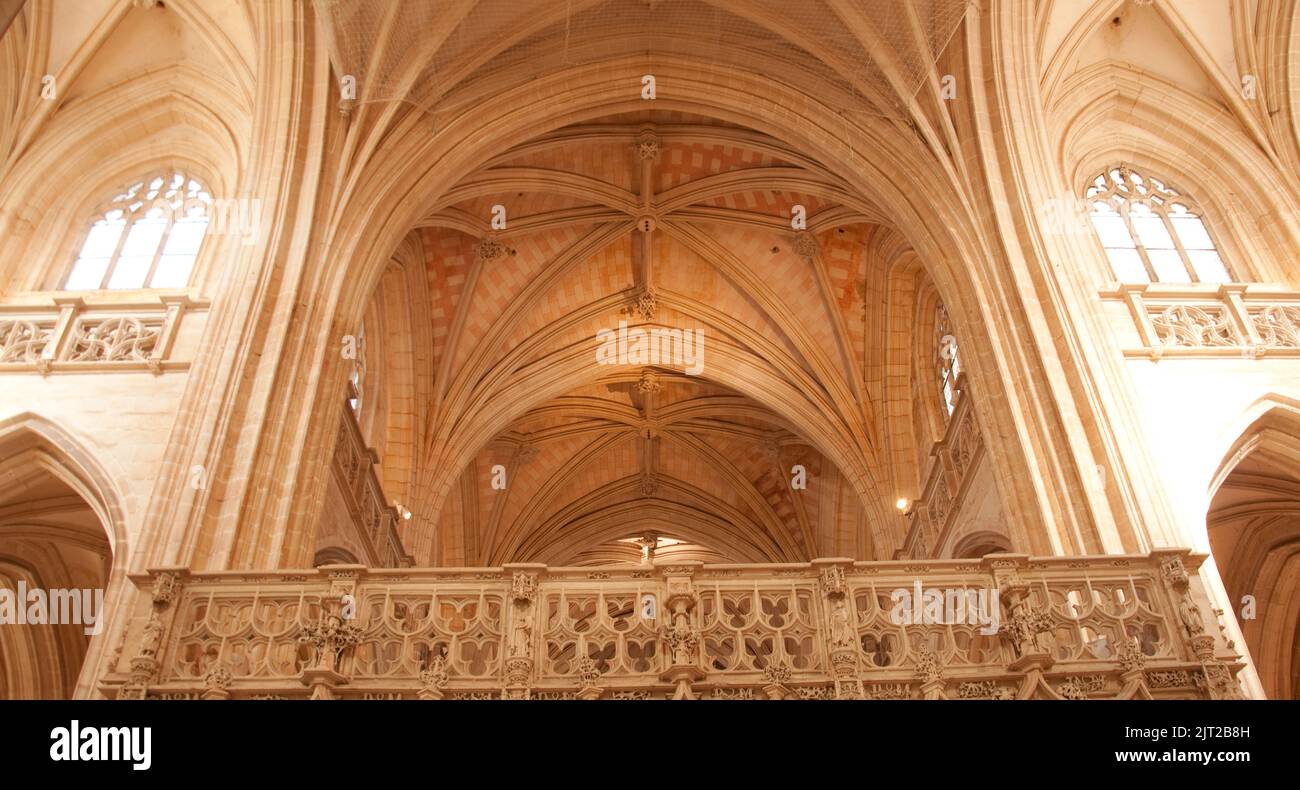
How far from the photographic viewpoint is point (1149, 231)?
47.7 ft

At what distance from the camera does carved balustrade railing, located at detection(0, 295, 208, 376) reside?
1201 centimetres

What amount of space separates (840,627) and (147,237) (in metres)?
10.1

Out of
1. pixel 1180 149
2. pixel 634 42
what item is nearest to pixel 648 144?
pixel 634 42

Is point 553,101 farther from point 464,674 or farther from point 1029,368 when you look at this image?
point 464,674

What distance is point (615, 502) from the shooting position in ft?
86.0

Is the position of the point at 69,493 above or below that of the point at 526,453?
below

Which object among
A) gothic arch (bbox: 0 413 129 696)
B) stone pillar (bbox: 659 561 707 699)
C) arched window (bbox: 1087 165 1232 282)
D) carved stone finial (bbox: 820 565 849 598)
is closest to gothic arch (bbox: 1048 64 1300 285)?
arched window (bbox: 1087 165 1232 282)

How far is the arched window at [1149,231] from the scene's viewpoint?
14.0m

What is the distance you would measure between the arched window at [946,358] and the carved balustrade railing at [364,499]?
8349 millimetres

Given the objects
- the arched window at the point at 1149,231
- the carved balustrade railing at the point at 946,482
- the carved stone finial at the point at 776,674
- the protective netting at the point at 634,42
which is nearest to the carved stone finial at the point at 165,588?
the carved stone finial at the point at 776,674

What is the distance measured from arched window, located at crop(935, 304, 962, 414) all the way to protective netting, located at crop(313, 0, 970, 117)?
406 cm

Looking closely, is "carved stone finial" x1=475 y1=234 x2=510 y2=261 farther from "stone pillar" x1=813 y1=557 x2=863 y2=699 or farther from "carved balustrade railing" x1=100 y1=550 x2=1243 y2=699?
"stone pillar" x1=813 y1=557 x2=863 y2=699

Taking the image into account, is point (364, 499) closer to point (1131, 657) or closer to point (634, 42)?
point (634, 42)

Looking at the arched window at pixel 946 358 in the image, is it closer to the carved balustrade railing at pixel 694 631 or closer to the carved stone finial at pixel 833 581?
the carved balustrade railing at pixel 694 631
